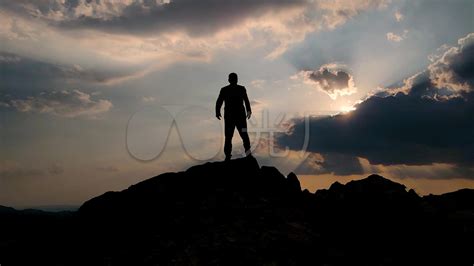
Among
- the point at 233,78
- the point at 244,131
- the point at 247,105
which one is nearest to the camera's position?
the point at 233,78

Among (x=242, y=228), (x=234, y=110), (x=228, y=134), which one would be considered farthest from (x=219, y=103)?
(x=242, y=228)

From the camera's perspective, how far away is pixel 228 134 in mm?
17906

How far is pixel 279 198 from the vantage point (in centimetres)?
1528

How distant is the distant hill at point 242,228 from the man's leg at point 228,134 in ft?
3.02

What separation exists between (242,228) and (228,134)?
246 inches

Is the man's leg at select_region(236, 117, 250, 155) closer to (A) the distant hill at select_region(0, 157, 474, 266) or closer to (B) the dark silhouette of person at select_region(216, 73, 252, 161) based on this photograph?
(B) the dark silhouette of person at select_region(216, 73, 252, 161)

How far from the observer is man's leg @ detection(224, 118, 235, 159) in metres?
17.7

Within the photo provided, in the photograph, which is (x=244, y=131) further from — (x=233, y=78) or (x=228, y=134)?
(x=233, y=78)

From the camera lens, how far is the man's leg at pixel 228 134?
17.7 metres

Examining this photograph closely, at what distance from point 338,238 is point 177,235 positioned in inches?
206

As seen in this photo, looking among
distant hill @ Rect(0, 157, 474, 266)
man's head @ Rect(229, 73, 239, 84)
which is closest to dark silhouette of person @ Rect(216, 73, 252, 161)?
man's head @ Rect(229, 73, 239, 84)

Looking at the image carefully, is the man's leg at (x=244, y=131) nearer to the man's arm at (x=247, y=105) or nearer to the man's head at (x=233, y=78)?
the man's arm at (x=247, y=105)

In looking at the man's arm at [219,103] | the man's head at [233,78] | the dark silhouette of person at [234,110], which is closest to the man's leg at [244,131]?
the dark silhouette of person at [234,110]

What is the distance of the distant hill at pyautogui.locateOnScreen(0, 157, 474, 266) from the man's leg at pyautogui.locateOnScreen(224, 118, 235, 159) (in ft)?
3.02
